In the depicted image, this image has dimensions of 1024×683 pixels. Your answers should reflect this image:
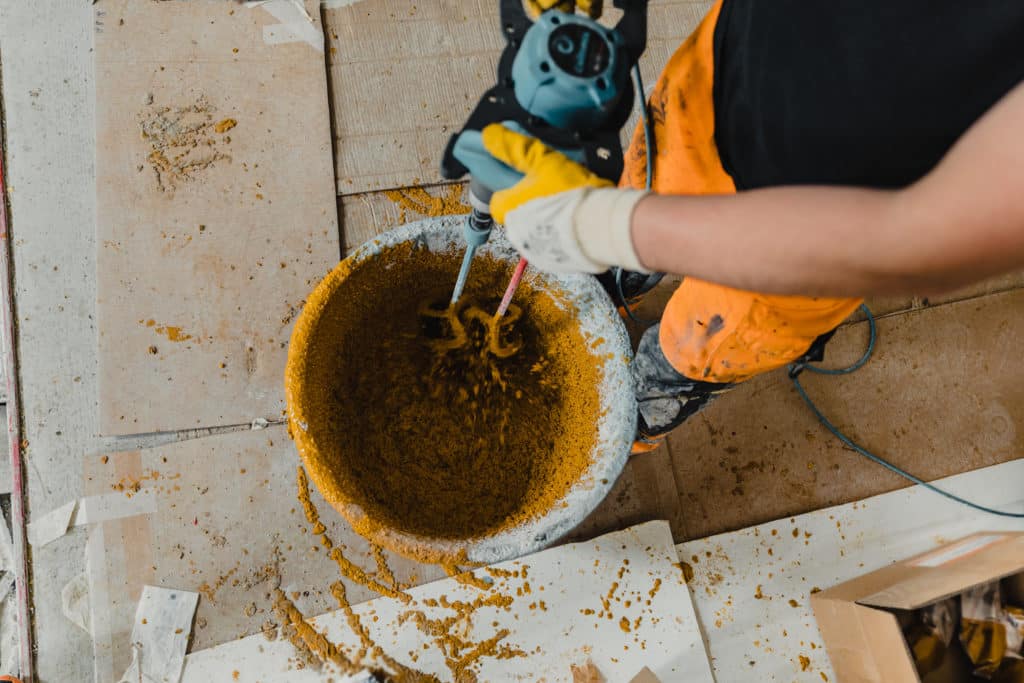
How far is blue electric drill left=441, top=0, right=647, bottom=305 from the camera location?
622mm

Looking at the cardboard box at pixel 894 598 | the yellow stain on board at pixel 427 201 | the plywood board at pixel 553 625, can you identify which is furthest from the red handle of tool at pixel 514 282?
the cardboard box at pixel 894 598

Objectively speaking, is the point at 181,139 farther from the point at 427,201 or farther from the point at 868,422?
the point at 868,422

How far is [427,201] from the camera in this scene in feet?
4.24

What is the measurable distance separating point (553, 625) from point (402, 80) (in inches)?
45.0

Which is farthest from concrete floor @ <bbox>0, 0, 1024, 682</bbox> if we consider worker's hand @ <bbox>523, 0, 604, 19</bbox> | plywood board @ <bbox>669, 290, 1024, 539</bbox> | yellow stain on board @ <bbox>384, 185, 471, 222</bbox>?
worker's hand @ <bbox>523, 0, 604, 19</bbox>

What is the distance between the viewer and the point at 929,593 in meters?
1.04

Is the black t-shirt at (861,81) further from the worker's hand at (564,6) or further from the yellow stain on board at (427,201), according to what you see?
the yellow stain on board at (427,201)

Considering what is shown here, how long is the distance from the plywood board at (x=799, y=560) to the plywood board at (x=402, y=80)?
912 millimetres

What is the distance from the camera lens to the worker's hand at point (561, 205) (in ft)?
2.09

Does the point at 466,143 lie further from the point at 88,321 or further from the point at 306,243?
the point at 88,321

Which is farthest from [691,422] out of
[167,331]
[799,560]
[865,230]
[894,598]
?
[167,331]

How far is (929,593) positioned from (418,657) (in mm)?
887

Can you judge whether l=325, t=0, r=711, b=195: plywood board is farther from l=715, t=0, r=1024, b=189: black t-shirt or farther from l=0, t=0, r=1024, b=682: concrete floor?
l=715, t=0, r=1024, b=189: black t-shirt

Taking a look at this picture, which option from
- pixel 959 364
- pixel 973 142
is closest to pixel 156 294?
pixel 973 142
